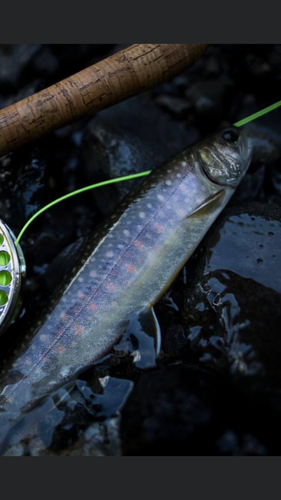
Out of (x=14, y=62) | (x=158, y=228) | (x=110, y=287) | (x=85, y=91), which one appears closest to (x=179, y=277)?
(x=158, y=228)

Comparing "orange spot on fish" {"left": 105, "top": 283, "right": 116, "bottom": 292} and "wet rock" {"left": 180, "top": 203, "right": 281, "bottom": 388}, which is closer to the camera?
"wet rock" {"left": 180, "top": 203, "right": 281, "bottom": 388}

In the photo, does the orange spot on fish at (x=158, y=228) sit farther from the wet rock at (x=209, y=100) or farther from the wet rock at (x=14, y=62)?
the wet rock at (x=14, y=62)

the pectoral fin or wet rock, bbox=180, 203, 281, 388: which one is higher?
the pectoral fin

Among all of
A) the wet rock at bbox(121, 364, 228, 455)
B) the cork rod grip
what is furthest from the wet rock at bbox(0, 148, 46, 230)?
the wet rock at bbox(121, 364, 228, 455)

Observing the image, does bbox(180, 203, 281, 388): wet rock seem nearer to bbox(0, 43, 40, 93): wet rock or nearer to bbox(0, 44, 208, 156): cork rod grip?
bbox(0, 44, 208, 156): cork rod grip

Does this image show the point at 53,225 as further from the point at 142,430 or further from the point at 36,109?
the point at 142,430

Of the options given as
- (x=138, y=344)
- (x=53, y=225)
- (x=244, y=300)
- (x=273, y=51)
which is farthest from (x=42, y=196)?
(x=273, y=51)

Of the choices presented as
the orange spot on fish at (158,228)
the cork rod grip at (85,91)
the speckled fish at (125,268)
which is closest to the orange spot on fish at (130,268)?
the speckled fish at (125,268)

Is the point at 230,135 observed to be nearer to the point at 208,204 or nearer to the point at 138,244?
the point at 208,204
